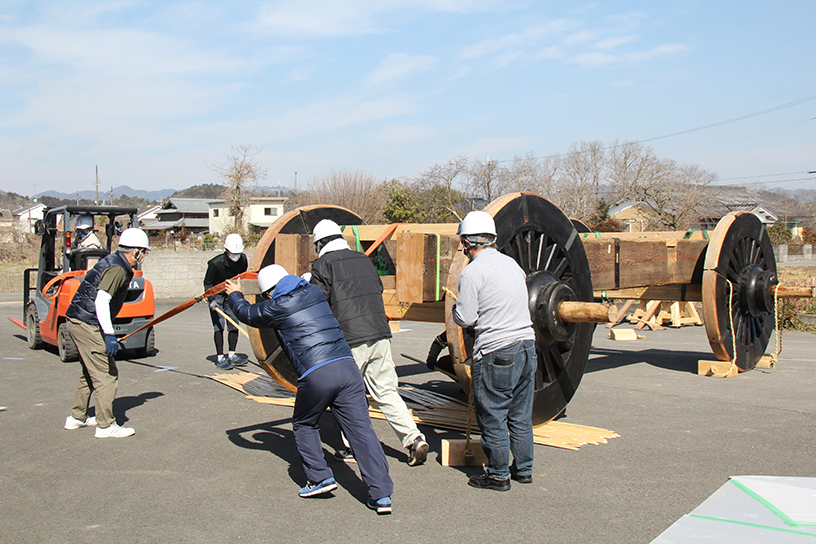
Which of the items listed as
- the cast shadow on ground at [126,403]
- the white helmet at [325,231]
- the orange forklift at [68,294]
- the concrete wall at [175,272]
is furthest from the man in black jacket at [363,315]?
the concrete wall at [175,272]

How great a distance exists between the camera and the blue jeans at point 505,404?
4.15 m

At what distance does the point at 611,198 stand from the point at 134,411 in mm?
61811

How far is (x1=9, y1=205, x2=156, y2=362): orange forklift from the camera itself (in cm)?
927

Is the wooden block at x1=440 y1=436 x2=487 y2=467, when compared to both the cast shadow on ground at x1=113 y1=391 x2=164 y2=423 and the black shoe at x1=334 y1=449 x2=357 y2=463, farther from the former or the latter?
the cast shadow on ground at x1=113 y1=391 x2=164 y2=423

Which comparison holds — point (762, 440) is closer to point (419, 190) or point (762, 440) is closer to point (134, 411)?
point (134, 411)

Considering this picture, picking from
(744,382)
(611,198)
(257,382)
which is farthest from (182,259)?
(611,198)

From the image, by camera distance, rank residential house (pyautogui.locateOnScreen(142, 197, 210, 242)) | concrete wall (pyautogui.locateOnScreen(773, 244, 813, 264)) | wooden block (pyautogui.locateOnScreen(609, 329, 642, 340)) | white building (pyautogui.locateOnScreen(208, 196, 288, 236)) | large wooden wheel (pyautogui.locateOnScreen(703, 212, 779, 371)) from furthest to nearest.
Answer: residential house (pyautogui.locateOnScreen(142, 197, 210, 242)) → white building (pyautogui.locateOnScreen(208, 196, 288, 236)) → concrete wall (pyautogui.locateOnScreen(773, 244, 813, 264)) → wooden block (pyautogui.locateOnScreen(609, 329, 642, 340)) → large wooden wheel (pyautogui.locateOnScreen(703, 212, 779, 371))

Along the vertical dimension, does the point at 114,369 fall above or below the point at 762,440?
above

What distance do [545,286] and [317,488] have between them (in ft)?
7.56

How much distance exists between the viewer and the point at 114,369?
563 cm

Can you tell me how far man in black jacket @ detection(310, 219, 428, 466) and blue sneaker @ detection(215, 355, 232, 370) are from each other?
4.60 metres

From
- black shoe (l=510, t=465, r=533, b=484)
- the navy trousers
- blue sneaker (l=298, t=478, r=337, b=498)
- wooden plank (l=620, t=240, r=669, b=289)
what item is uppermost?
wooden plank (l=620, t=240, r=669, b=289)

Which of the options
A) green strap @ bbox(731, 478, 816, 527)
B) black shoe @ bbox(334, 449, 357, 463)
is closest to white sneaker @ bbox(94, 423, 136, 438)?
black shoe @ bbox(334, 449, 357, 463)

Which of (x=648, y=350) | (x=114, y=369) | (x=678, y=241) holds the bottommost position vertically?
(x=648, y=350)
